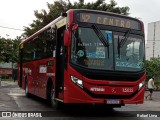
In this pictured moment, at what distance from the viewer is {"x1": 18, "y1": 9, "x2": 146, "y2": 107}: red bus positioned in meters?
12.5

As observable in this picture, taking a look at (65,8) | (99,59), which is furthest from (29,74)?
(65,8)

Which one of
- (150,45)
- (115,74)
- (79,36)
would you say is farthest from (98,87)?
(150,45)

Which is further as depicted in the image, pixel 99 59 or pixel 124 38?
pixel 124 38

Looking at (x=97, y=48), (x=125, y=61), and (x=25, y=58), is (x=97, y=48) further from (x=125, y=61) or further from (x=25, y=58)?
(x=25, y=58)

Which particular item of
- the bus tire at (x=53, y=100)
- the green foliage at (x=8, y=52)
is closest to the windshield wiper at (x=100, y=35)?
the bus tire at (x=53, y=100)

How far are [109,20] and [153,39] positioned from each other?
61693 mm

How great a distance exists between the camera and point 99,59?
12.7 metres

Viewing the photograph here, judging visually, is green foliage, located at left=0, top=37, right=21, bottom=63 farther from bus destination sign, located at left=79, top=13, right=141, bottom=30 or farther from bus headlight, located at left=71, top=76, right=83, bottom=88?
bus headlight, located at left=71, top=76, right=83, bottom=88

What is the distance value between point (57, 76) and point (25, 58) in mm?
8683

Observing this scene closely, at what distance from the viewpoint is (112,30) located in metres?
13.2

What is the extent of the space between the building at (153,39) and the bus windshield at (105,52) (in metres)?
59.1

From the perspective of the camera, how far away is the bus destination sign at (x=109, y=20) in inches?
514

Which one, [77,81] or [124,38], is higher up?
[124,38]

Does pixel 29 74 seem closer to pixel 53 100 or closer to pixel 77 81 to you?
pixel 53 100
